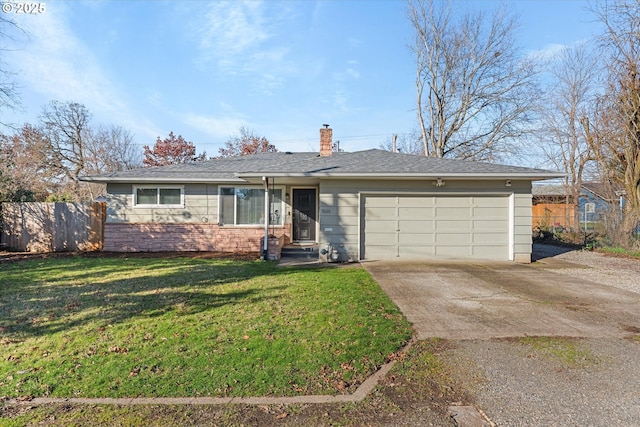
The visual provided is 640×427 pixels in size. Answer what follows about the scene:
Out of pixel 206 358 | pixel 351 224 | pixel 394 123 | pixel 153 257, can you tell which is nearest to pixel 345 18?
pixel 351 224

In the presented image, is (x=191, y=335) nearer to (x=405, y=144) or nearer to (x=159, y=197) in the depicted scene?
(x=159, y=197)

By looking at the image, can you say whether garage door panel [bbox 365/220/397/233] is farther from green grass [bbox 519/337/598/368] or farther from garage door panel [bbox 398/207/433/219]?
green grass [bbox 519/337/598/368]

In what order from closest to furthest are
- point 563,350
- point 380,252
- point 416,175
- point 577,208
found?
point 563,350
point 416,175
point 380,252
point 577,208

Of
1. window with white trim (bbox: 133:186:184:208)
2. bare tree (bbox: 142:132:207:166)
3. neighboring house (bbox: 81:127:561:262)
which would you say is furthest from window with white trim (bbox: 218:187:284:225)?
bare tree (bbox: 142:132:207:166)

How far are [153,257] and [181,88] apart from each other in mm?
8765

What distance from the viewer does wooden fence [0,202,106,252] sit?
11.8 m

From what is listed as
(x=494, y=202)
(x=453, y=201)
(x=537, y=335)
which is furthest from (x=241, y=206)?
(x=537, y=335)

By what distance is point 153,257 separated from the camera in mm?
10297

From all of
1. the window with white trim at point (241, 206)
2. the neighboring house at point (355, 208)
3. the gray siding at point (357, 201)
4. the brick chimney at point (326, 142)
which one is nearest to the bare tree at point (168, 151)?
the neighboring house at point (355, 208)

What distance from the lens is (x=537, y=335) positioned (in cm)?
414

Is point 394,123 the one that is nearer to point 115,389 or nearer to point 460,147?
point 460,147

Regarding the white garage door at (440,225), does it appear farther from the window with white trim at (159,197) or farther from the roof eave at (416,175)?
the window with white trim at (159,197)

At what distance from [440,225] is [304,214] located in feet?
15.2

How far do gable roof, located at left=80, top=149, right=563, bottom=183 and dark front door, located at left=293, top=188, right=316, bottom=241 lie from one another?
112 cm
